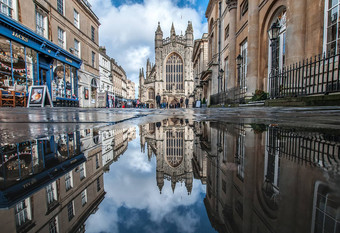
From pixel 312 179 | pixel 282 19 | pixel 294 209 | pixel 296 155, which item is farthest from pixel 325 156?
pixel 282 19

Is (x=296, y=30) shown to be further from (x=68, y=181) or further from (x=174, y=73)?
(x=174, y=73)

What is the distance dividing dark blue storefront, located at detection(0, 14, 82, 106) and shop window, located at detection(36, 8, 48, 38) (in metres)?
1.08

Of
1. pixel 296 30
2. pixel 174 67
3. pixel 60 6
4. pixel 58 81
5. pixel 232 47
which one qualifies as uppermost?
pixel 174 67

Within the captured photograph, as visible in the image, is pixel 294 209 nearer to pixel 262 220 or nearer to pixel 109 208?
pixel 262 220

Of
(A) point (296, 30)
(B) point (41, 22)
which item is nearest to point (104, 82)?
(B) point (41, 22)

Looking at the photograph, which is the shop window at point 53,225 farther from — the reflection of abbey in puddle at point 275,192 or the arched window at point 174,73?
the arched window at point 174,73

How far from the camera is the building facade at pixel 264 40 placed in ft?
21.2

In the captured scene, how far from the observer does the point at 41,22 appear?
11.8 metres

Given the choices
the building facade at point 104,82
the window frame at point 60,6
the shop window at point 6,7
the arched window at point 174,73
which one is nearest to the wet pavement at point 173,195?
the shop window at point 6,7

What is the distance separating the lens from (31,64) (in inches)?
396

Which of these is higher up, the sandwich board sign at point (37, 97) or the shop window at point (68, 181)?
the sandwich board sign at point (37, 97)

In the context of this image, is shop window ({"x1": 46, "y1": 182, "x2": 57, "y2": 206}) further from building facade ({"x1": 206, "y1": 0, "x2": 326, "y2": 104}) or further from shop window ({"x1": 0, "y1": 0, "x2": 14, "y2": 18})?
shop window ({"x1": 0, "y1": 0, "x2": 14, "y2": 18})

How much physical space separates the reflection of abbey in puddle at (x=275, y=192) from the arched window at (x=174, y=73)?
150ft

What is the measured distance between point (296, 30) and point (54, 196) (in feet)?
28.6
